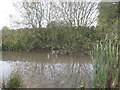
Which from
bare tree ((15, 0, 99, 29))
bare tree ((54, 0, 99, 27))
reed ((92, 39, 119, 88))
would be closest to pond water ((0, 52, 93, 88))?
reed ((92, 39, 119, 88))

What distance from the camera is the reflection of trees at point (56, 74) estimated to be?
3.36m

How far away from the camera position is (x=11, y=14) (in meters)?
6.09

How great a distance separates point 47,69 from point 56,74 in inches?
18.3

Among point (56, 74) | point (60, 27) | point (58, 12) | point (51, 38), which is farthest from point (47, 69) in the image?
point (58, 12)

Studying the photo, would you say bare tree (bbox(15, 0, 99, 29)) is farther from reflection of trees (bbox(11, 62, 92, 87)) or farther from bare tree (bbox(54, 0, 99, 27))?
reflection of trees (bbox(11, 62, 92, 87))

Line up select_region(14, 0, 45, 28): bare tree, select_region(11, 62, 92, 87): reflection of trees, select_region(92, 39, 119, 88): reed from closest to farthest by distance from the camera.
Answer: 1. select_region(92, 39, 119, 88): reed
2. select_region(11, 62, 92, 87): reflection of trees
3. select_region(14, 0, 45, 28): bare tree

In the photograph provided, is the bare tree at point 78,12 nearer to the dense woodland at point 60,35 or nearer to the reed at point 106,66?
the dense woodland at point 60,35

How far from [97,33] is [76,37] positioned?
2.47 feet

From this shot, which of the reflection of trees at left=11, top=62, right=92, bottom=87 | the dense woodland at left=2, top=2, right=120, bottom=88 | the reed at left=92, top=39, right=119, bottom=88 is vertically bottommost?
the reflection of trees at left=11, top=62, right=92, bottom=87

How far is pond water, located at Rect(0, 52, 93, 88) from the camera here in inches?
133

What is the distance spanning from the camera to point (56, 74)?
3951 millimetres

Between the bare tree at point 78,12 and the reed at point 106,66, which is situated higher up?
the bare tree at point 78,12

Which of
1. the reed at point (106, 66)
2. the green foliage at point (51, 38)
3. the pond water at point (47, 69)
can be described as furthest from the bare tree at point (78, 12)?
the reed at point (106, 66)

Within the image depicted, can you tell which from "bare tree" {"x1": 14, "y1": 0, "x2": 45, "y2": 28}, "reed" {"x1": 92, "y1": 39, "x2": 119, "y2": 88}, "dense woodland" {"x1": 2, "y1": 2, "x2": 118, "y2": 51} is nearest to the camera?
"reed" {"x1": 92, "y1": 39, "x2": 119, "y2": 88}
